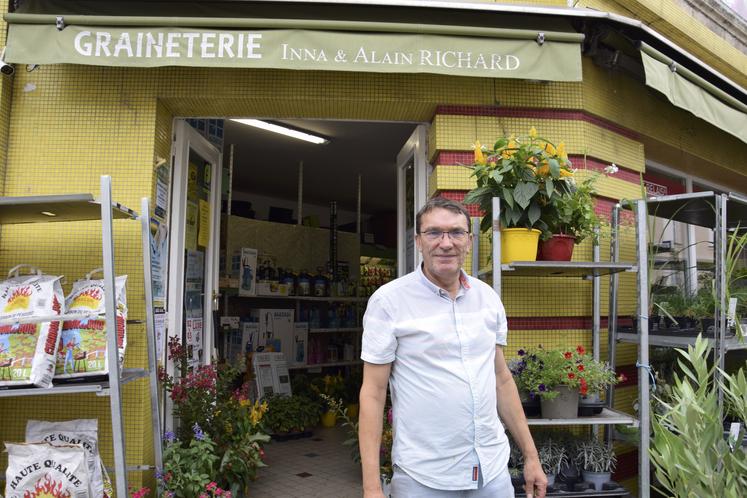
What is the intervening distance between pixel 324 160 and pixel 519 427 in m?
5.65

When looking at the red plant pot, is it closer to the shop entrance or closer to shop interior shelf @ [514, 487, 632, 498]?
the shop entrance

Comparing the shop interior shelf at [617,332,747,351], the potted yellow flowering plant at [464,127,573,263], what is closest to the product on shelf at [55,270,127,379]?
the potted yellow flowering plant at [464,127,573,263]

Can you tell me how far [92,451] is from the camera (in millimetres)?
3203

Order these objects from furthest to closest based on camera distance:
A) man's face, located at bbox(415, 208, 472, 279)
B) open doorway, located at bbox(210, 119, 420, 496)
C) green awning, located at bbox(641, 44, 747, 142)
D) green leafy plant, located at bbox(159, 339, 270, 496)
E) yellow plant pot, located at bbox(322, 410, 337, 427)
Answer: yellow plant pot, located at bbox(322, 410, 337, 427) → open doorway, located at bbox(210, 119, 420, 496) → green leafy plant, located at bbox(159, 339, 270, 496) → green awning, located at bbox(641, 44, 747, 142) → man's face, located at bbox(415, 208, 472, 279)

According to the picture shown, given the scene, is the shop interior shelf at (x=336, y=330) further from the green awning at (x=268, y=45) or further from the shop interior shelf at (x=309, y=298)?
the green awning at (x=268, y=45)

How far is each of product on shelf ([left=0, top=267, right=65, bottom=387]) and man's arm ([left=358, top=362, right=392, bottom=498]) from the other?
6.03 feet

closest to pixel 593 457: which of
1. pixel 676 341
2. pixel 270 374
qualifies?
pixel 676 341

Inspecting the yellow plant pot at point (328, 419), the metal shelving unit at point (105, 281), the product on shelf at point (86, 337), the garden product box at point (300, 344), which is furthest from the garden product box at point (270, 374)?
the product on shelf at point (86, 337)

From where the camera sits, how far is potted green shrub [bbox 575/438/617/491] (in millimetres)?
3291

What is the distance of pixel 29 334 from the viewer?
9.43 feet

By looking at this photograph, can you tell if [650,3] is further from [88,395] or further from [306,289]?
[88,395]

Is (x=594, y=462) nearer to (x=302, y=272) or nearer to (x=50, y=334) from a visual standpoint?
(x=50, y=334)

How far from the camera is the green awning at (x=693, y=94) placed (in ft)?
12.0

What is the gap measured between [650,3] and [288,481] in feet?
16.8
